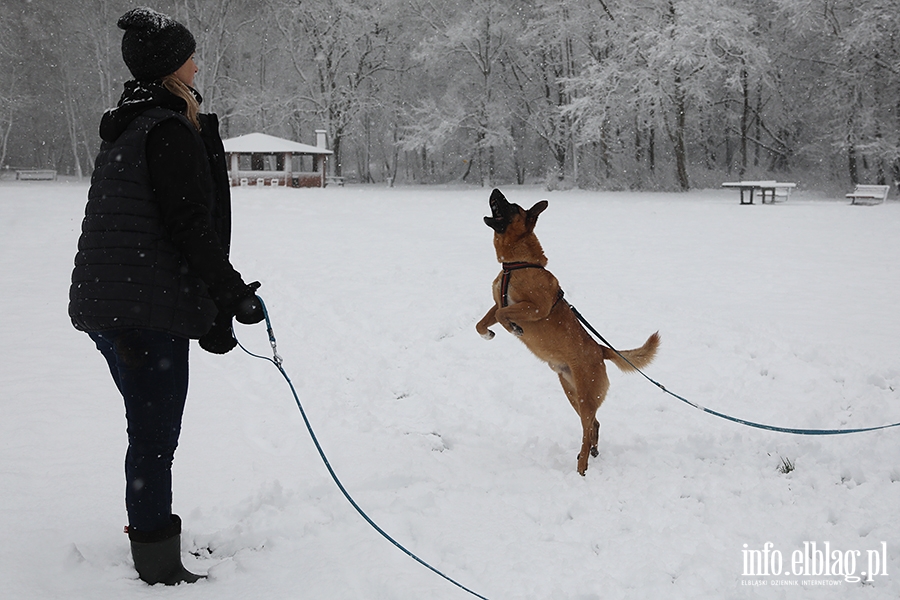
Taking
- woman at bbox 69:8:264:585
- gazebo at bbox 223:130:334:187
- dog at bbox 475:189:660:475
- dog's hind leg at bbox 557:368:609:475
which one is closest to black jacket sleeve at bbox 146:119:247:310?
woman at bbox 69:8:264:585

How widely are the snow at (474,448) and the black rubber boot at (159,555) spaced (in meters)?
0.07

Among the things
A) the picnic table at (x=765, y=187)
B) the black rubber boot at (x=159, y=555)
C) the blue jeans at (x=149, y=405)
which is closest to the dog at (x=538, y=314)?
the blue jeans at (x=149, y=405)

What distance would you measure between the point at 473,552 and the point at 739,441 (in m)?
2.32

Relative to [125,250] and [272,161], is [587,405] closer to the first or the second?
[125,250]

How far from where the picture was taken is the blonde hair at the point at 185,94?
2.39 meters

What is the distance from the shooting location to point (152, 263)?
226 centimetres

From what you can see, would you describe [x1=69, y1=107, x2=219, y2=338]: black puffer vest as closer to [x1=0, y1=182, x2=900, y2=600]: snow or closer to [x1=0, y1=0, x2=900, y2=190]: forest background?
[x1=0, y1=182, x2=900, y2=600]: snow

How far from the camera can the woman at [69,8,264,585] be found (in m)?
2.23

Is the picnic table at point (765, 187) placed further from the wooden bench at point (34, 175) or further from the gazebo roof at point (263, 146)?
the wooden bench at point (34, 175)

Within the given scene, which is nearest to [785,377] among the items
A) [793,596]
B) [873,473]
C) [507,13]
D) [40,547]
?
[873,473]

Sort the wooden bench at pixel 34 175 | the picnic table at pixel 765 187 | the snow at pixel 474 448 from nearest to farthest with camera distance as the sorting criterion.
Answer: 1. the snow at pixel 474 448
2. the picnic table at pixel 765 187
3. the wooden bench at pixel 34 175

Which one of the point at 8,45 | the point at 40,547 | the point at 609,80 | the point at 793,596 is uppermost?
the point at 8,45

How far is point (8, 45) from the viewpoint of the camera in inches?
1378

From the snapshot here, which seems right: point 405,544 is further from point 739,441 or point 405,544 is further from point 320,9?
point 320,9
